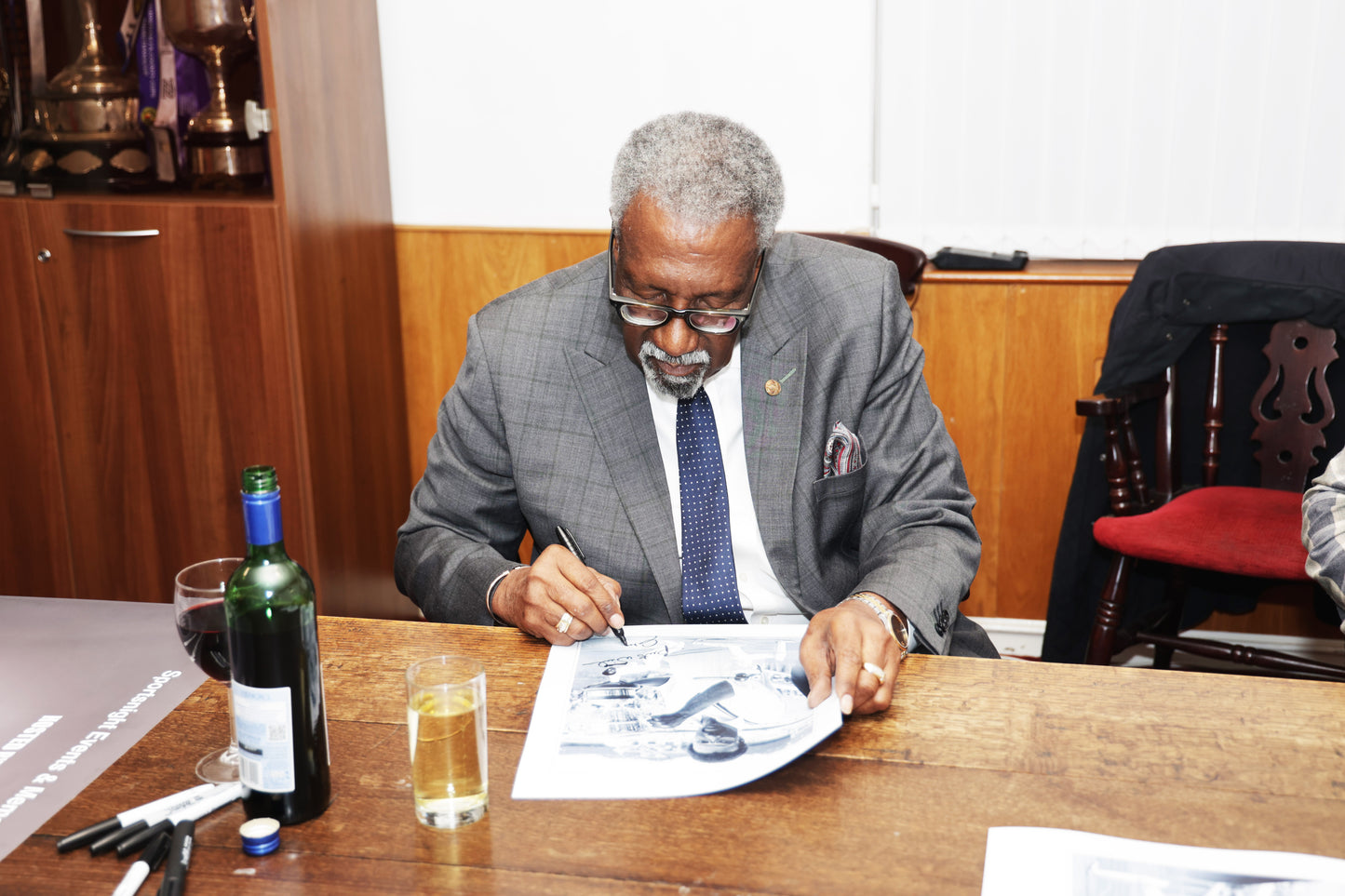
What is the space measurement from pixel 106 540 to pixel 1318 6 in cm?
306

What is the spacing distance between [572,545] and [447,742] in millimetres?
510

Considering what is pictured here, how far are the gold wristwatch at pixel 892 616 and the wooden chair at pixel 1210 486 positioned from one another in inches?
46.8

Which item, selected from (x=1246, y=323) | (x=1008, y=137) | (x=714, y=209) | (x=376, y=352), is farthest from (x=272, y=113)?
(x=1246, y=323)

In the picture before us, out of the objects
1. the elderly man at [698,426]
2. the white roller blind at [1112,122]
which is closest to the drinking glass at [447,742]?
the elderly man at [698,426]

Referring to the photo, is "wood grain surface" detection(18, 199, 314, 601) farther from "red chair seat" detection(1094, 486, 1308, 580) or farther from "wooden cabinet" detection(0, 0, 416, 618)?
"red chair seat" detection(1094, 486, 1308, 580)

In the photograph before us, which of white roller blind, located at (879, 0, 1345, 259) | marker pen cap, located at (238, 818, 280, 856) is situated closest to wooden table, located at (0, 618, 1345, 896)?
marker pen cap, located at (238, 818, 280, 856)

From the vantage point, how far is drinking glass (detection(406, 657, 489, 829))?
0.94m

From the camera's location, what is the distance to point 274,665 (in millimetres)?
881

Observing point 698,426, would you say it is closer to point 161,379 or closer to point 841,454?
point 841,454

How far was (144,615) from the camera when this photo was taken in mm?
1355

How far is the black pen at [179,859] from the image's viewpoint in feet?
2.80

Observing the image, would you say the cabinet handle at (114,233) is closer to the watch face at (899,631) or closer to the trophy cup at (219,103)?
the trophy cup at (219,103)

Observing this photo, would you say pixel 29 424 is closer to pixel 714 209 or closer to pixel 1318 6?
pixel 714 209

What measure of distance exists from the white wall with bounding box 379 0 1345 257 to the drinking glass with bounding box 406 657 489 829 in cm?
211
